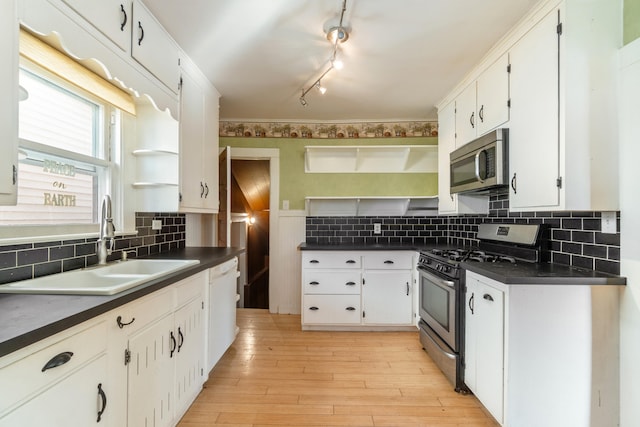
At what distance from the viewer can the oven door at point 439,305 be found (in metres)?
2.10

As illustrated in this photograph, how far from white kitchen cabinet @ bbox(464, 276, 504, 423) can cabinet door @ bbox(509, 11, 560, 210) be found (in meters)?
0.61

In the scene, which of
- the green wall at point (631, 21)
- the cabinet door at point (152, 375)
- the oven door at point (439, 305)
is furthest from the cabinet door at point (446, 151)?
the cabinet door at point (152, 375)

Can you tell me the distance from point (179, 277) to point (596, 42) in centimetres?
251

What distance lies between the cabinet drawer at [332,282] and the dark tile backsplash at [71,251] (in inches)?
54.4

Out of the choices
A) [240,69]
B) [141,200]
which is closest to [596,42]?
[240,69]

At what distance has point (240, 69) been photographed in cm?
234

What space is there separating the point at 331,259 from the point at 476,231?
1465 mm

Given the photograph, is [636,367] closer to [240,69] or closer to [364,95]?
[364,95]

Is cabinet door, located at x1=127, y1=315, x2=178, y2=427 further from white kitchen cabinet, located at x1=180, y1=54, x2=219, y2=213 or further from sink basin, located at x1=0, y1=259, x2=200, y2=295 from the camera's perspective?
white kitchen cabinet, located at x1=180, y1=54, x2=219, y2=213

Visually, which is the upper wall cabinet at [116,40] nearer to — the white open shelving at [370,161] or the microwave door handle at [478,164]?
the white open shelving at [370,161]

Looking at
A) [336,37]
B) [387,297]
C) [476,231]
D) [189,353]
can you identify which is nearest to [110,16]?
[336,37]

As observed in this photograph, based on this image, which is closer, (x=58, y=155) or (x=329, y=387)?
(x=58, y=155)

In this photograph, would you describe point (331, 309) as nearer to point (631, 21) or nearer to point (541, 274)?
point (541, 274)

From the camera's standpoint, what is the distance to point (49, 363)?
2.82 ft
